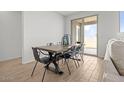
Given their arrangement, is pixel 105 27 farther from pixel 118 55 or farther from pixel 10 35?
pixel 10 35

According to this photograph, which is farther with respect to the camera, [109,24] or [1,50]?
[109,24]

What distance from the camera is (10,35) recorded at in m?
3.69

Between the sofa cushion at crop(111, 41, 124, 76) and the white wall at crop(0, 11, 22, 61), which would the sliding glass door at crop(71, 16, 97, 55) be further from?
the sofa cushion at crop(111, 41, 124, 76)

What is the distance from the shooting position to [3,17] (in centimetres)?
338

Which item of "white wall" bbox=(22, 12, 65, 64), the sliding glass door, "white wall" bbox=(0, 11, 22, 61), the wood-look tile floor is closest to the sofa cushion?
the wood-look tile floor

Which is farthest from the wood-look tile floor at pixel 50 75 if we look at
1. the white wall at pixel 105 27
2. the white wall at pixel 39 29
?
the white wall at pixel 105 27

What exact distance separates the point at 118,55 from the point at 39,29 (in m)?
3.19

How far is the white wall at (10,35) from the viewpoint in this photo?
3.41m

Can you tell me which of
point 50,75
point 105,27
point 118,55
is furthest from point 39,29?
point 118,55

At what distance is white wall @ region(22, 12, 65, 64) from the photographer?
323cm
